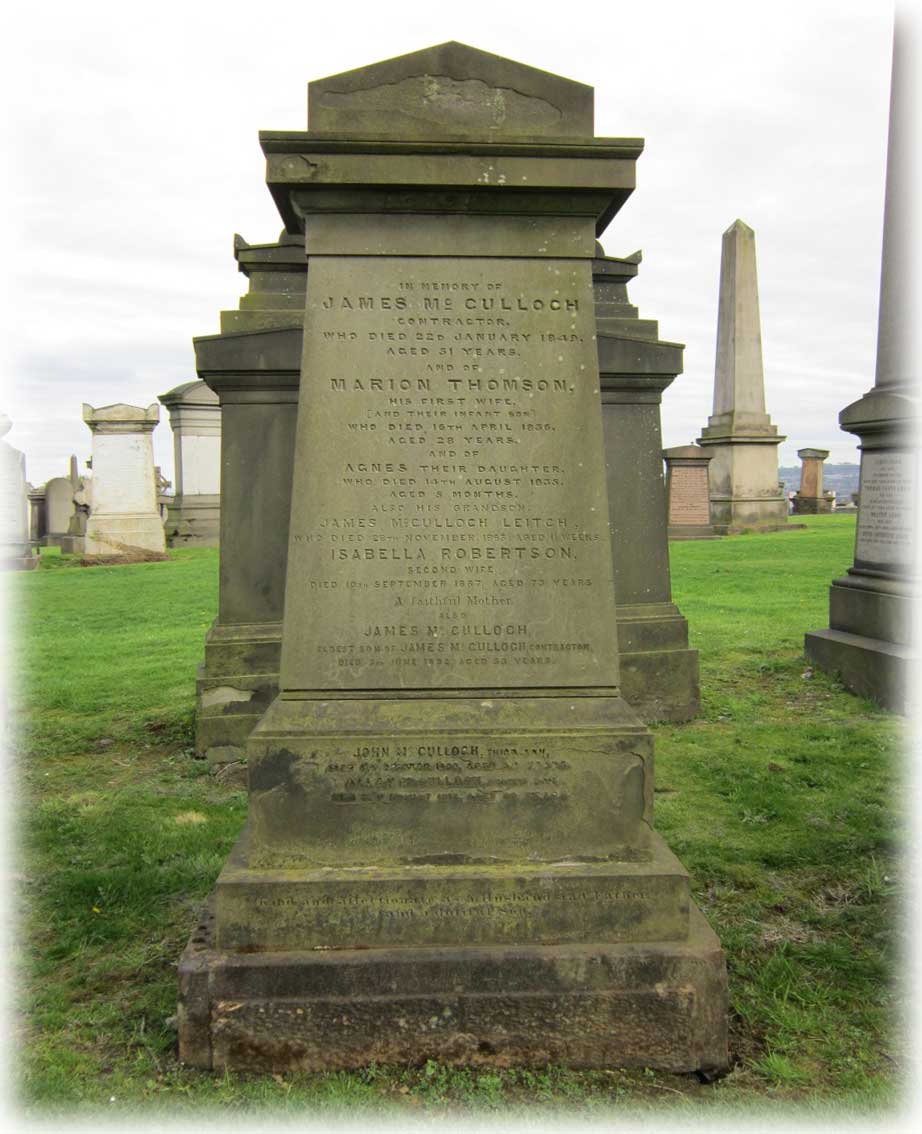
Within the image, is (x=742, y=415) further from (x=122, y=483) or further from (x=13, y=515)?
(x=13, y=515)

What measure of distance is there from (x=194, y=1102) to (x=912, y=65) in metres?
8.62

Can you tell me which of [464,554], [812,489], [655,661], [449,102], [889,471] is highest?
[449,102]

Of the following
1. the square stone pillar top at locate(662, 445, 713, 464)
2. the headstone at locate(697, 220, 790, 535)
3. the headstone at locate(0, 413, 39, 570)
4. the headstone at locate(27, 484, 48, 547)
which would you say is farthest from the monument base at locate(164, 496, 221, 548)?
the headstone at locate(697, 220, 790, 535)

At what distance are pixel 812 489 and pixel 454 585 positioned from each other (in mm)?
31037

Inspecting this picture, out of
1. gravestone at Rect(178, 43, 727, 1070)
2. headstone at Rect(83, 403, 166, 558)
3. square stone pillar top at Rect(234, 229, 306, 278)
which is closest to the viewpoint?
gravestone at Rect(178, 43, 727, 1070)

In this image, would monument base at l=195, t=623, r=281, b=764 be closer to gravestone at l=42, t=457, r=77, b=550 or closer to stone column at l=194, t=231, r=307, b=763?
stone column at l=194, t=231, r=307, b=763

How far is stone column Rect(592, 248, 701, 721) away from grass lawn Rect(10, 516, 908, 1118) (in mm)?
420

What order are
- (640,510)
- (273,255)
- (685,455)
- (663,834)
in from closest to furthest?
1. (663,834)
2. (273,255)
3. (640,510)
4. (685,455)

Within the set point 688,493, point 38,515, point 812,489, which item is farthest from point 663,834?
point 812,489

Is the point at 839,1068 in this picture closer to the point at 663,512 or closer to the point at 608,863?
the point at 608,863

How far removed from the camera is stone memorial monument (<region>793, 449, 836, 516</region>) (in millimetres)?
31125

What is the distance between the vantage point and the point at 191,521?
2194cm

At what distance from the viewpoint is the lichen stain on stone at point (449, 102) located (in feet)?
10.4

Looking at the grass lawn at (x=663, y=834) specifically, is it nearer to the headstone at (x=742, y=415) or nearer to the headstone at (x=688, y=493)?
the headstone at (x=688, y=493)
